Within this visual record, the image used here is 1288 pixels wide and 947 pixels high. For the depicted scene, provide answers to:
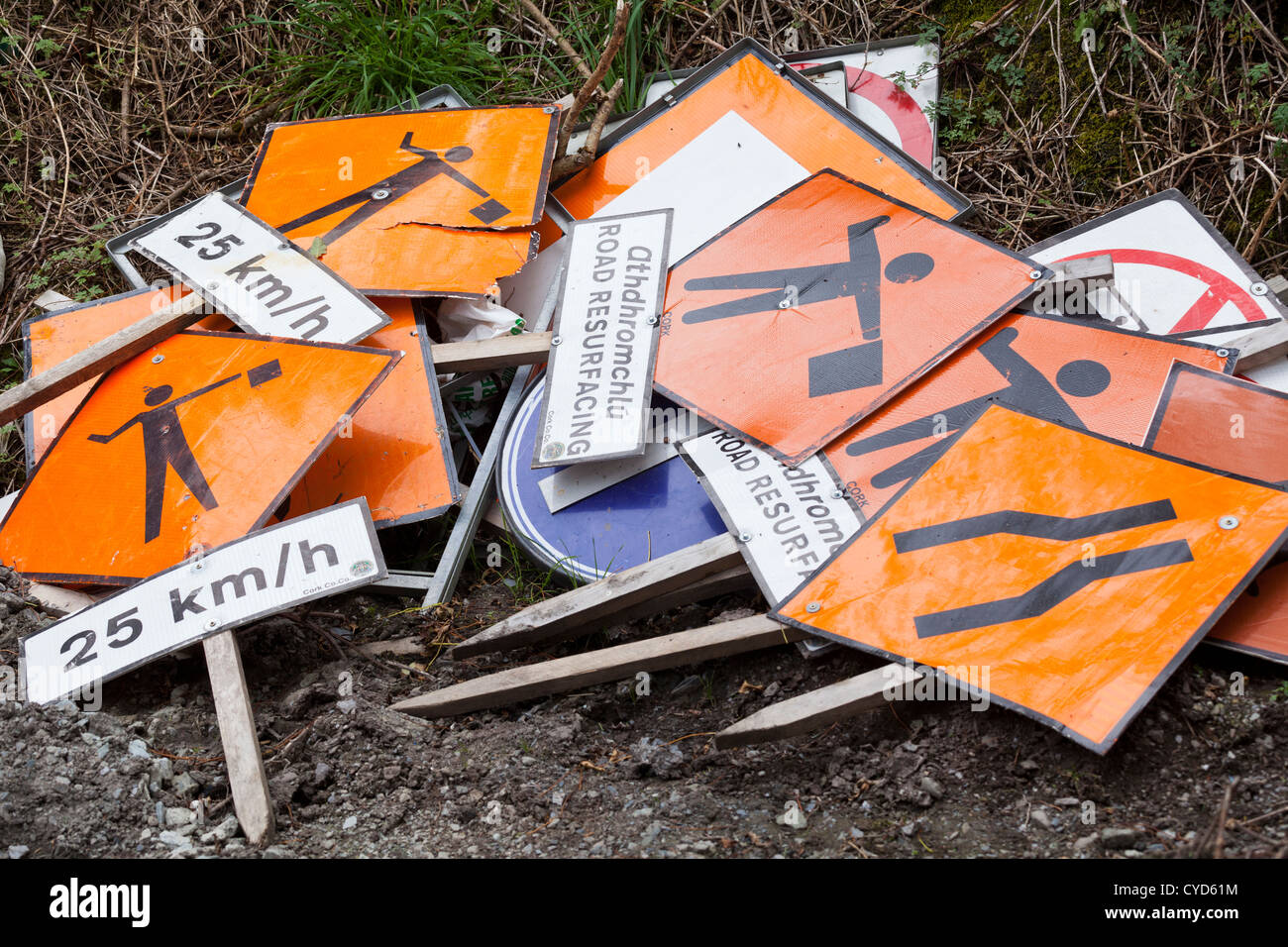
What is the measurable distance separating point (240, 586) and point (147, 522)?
60 centimetres

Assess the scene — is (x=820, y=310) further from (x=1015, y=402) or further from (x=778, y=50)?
(x=778, y=50)

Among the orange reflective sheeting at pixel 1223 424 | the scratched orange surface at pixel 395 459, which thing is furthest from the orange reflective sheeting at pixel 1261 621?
the scratched orange surface at pixel 395 459

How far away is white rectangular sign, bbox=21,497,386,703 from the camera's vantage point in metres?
2.55

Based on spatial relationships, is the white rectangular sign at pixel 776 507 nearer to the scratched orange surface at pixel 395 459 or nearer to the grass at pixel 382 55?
the scratched orange surface at pixel 395 459

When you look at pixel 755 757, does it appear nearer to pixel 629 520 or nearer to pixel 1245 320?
pixel 629 520

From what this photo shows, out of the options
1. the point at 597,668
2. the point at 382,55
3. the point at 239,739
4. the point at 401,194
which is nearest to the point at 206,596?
the point at 239,739

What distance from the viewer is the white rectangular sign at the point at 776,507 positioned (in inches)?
108

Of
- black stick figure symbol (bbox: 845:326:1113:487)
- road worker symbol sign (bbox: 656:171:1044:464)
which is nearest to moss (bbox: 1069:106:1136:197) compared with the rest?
road worker symbol sign (bbox: 656:171:1044:464)

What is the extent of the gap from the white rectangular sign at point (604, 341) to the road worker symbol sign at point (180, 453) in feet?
1.95

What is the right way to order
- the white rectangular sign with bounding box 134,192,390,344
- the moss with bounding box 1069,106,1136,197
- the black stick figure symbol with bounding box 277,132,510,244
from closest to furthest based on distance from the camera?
the white rectangular sign with bounding box 134,192,390,344
the black stick figure symbol with bounding box 277,132,510,244
the moss with bounding box 1069,106,1136,197

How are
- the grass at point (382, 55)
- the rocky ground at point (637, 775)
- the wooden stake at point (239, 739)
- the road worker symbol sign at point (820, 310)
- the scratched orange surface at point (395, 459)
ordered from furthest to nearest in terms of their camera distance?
the grass at point (382, 55)
the scratched orange surface at point (395, 459)
the road worker symbol sign at point (820, 310)
the wooden stake at point (239, 739)
the rocky ground at point (637, 775)

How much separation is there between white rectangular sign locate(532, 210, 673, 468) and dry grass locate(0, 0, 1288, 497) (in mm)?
1233

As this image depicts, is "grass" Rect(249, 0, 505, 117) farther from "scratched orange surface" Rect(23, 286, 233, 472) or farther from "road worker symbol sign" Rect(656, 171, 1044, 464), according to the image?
"road worker symbol sign" Rect(656, 171, 1044, 464)

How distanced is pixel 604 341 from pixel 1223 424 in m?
1.92
